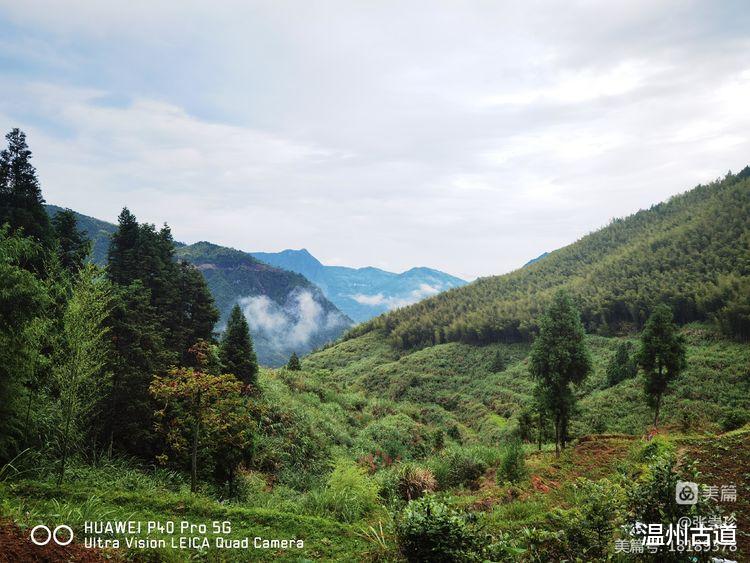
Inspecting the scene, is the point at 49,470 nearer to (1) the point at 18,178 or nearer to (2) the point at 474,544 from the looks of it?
(2) the point at 474,544

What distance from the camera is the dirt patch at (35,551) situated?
16.2 feet

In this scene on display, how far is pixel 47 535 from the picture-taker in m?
5.87

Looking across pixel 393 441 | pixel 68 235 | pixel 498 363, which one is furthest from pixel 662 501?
pixel 498 363

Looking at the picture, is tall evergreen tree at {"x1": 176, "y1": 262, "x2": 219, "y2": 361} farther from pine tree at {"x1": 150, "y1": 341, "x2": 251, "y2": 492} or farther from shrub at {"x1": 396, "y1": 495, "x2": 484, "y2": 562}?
shrub at {"x1": 396, "y1": 495, "x2": 484, "y2": 562}

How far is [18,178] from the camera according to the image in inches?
699

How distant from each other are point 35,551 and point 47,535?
34.4 inches

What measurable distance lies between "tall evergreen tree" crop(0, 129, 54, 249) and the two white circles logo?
1469 centimetres

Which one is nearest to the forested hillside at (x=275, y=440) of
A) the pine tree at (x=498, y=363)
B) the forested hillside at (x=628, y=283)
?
the forested hillside at (x=628, y=283)

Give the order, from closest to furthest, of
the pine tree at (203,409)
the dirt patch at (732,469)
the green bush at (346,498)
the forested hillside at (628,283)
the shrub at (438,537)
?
the shrub at (438,537)
the dirt patch at (732,469)
the green bush at (346,498)
the pine tree at (203,409)
the forested hillside at (628,283)

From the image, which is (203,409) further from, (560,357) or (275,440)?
(560,357)

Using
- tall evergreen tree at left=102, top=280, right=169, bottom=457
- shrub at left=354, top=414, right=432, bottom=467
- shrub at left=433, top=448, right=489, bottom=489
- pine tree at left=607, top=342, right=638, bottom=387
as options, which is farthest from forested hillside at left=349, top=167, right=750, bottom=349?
tall evergreen tree at left=102, top=280, right=169, bottom=457

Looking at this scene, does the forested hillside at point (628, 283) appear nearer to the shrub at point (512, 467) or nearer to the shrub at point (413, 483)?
the shrub at point (512, 467)

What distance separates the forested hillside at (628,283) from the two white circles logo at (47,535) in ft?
166

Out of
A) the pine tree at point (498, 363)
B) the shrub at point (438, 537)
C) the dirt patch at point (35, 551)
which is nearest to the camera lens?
the dirt patch at point (35, 551)
